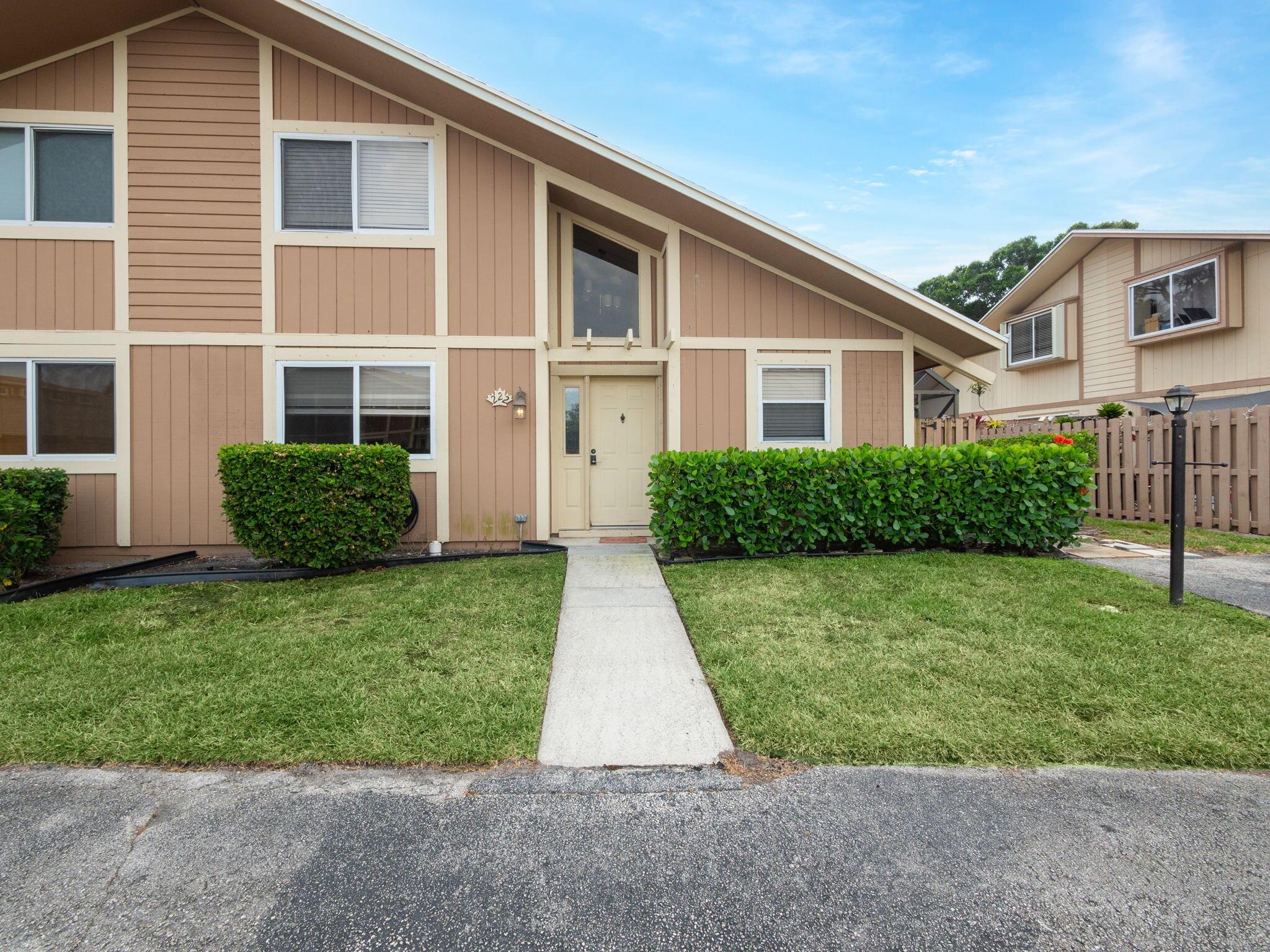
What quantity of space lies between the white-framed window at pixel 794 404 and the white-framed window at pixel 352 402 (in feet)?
13.3

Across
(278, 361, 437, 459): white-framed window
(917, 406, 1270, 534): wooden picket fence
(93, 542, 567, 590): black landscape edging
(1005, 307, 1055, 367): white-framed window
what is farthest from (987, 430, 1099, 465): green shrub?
(93, 542, 567, 590): black landscape edging

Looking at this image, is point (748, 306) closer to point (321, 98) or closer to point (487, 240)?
point (487, 240)

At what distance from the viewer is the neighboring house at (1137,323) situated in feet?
33.6

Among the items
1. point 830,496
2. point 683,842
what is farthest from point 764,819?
point 830,496

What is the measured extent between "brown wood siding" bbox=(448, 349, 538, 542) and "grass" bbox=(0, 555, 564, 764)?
1.82 metres

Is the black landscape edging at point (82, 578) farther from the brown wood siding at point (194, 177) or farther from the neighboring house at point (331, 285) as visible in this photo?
the brown wood siding at point (194, 177)

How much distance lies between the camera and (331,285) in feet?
22.5

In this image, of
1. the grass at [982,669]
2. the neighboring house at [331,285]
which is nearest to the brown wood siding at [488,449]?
the neighboring house at [331,285]

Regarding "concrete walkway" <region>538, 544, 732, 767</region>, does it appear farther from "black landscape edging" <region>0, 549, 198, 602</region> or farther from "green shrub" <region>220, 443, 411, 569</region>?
"black landscape edging" <region>0, 549, 198, 602</region>

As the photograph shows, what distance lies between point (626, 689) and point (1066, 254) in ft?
51.0

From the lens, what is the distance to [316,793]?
7.29 ft

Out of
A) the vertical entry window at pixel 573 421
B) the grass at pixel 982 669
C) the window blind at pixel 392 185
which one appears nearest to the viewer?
the grass at pixel 982 669

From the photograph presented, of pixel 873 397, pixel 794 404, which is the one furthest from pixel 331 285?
pixel 873 397

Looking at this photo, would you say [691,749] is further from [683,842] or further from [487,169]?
[487,169]
